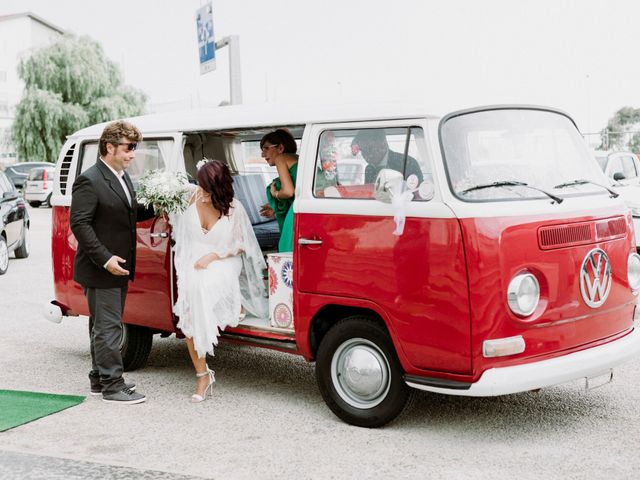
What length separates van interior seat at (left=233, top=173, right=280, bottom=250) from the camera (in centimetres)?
744

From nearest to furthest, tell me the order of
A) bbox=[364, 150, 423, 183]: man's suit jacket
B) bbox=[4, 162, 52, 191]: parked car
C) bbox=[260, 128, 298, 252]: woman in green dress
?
bbox=[364, 150, 423, 183]: man's suit jacket → bbox=[260, 128, 298, 252]: woman in green dress → bbox=[4, 162, 52, 191]: parked car

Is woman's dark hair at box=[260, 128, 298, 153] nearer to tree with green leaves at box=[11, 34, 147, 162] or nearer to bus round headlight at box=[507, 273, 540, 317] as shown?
bus round headlight at box=[507, 273, 540, 317]

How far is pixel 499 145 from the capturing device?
526 centimetres

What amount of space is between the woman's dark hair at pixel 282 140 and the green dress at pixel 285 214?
0.14 m

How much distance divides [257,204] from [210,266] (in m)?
1.54

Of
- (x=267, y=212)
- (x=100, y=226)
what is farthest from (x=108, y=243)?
(x=267, y=212)

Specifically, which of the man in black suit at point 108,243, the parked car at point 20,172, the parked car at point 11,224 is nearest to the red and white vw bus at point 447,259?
the man in black suit at point 108,243

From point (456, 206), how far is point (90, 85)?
41639 mm

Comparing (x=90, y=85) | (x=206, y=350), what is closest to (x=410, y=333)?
(x=206, y=350)

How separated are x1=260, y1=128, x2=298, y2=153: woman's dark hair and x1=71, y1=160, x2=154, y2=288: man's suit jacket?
1.15 m

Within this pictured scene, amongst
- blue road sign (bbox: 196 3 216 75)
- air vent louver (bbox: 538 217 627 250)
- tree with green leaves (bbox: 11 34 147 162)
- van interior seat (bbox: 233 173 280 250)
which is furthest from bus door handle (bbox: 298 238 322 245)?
tree with green leaves (bbox: 11 34 147 162)

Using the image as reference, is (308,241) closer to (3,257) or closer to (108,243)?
(108,243)

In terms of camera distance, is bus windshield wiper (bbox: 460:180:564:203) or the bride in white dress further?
the bride in white dress

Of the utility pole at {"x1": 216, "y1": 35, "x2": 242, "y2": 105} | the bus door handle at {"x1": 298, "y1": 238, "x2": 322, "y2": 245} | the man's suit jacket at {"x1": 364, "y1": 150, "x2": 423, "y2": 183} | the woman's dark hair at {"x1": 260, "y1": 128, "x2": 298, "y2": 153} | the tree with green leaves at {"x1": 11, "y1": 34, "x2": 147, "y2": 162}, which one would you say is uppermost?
the tree with green leaves at {"x1": 11, "y1": 34, "x2": 147, "y2": 162}
